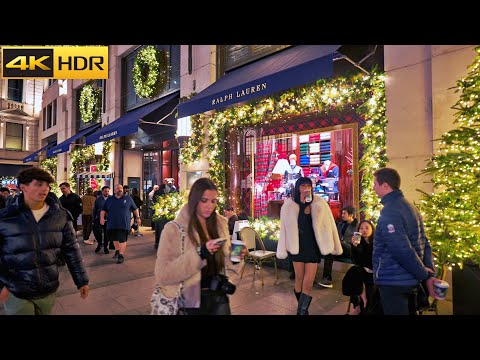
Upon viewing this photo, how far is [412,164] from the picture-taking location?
5469 mm

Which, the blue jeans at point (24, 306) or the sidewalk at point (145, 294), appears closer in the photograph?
the blue jeans at point (24, 306)

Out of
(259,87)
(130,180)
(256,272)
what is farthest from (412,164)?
(130,180)

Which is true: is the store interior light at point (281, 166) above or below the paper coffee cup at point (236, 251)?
above

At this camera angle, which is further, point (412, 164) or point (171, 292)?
point (412, 164)

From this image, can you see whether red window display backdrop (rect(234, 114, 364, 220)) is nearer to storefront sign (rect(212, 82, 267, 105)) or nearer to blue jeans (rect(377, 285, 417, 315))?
storefront sign (rect(212, 82, 267, 105))

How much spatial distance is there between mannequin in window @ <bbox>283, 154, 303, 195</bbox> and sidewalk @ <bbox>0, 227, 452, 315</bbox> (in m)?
2.41

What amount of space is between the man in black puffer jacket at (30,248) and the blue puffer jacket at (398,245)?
2971mm

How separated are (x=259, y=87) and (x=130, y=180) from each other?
10.8 m

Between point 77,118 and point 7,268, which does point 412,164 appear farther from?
point 77,118

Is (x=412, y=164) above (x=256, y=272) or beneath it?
above

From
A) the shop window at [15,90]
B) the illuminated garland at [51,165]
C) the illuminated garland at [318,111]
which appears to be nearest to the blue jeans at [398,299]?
the illuminated garland at [318,111]

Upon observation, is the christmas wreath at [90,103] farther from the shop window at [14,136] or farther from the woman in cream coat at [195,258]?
the shop window at [14,136]

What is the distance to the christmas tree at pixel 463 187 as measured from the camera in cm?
330
